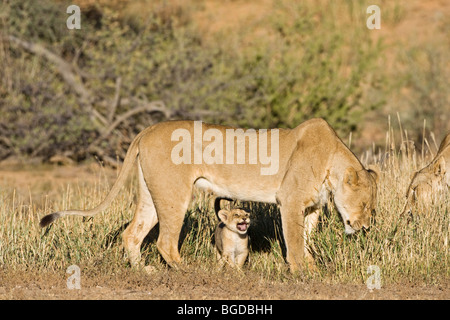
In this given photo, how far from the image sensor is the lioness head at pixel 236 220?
7.26m

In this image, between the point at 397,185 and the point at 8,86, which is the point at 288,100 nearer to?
the point at 8,86

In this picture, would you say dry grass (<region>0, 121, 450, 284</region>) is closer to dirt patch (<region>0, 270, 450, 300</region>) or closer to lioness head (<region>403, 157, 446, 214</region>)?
lioness head (<region>403, 157, 446, 214</region>)

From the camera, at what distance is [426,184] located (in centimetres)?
799

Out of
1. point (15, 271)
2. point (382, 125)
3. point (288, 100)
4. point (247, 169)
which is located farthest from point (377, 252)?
point (382, 125)

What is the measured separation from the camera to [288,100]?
15984 mm

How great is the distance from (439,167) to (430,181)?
186 mm

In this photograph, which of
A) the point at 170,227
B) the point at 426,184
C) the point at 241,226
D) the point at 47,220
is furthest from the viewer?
the point at 426,184

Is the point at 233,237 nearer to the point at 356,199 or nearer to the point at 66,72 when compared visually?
the point at 356,199

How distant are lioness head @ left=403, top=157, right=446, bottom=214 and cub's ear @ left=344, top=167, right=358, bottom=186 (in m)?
1.23

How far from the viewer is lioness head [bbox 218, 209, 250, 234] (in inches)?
286

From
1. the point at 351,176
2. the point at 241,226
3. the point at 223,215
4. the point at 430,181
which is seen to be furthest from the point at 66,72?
the point at 351,176

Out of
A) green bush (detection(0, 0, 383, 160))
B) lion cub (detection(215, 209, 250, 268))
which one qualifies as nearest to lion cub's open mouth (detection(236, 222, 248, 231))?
lion cub (detection(215, 209, 250, 268))

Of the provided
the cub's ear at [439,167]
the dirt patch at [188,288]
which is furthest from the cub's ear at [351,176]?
the cub's ear at [439,167]
